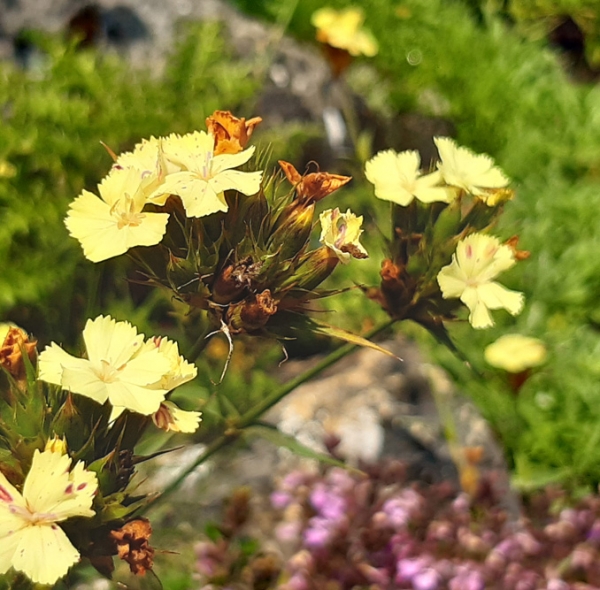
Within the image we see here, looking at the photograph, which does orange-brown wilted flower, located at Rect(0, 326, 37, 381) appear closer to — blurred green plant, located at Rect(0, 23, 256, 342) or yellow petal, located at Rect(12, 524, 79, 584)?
yellow petal, located at Rect(12, 524, 79, 584)

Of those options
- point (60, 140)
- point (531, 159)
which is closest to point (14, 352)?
point (60, 140)

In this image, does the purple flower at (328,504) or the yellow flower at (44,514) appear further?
the purple flower at (328,504)

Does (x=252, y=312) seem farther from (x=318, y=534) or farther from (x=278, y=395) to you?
(x=318, y=534)

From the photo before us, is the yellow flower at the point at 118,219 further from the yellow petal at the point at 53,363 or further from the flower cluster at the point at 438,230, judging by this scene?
the flower cluster at the point at 438,230

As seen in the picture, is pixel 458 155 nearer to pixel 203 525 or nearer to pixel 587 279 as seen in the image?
pixel 203 525

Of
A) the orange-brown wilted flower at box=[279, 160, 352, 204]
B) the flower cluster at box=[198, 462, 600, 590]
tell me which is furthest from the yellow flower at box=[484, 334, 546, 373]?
the orange-brown wilted flower at box=[279, 160, 352, 204]

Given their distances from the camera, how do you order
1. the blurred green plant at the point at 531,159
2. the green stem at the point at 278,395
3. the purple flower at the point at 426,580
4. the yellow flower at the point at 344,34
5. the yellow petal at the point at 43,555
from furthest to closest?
the yellow flower at the point at 344,34 < the blurred green plant at the point at 531,159 < the purple flower at the point at 426,580 < the green stem at the point at 278,395 < the yellow petal at the point at 43,555

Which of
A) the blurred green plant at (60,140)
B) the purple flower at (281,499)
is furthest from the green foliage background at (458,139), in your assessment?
the purple flower at (281,499)
